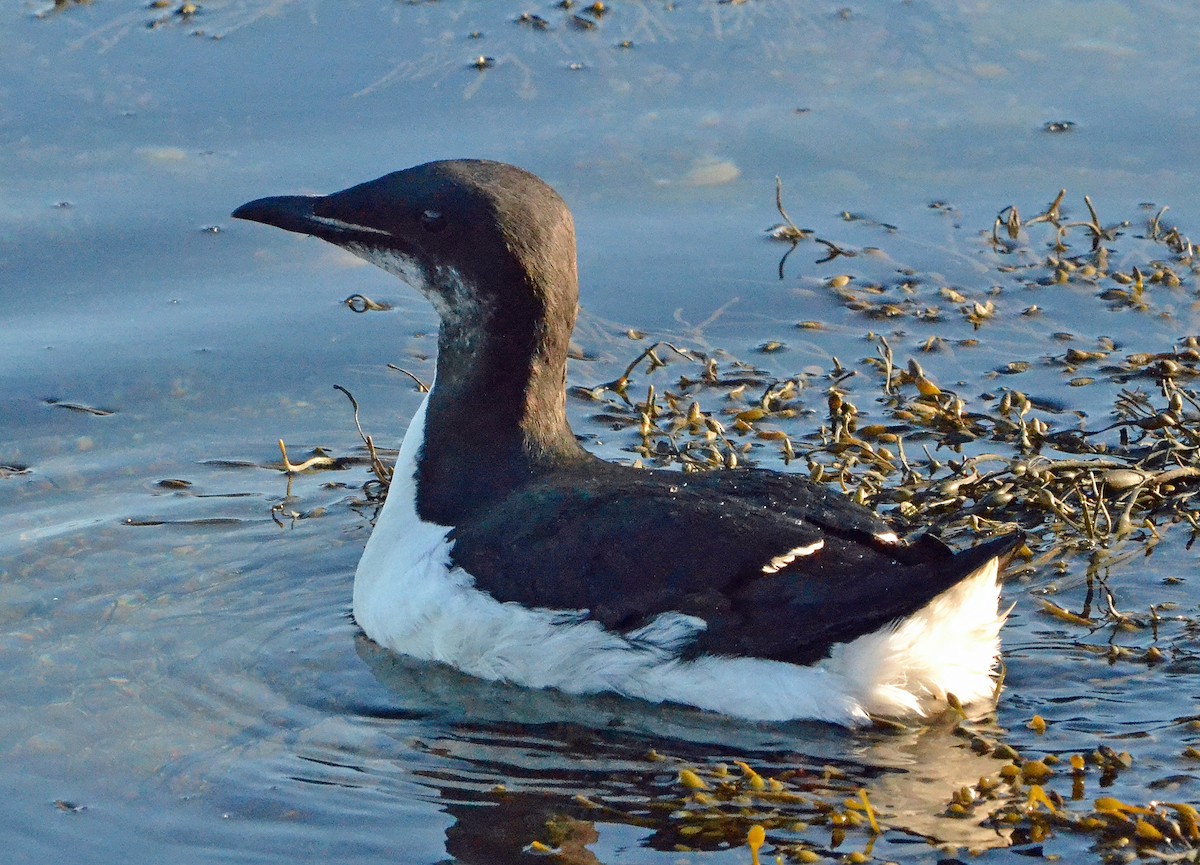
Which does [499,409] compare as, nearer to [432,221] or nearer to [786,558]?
[432,221]

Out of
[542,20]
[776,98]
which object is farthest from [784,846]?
[542,20]

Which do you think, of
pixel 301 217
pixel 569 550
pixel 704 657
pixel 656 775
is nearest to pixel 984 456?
pixel 704 657

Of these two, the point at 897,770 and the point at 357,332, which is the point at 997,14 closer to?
the point at 357,332

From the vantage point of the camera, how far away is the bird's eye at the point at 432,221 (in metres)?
4.99

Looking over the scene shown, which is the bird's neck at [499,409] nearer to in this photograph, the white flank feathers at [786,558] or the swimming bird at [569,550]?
the swimming bird at [569,550]

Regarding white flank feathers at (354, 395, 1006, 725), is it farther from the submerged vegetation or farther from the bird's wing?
the submerged vegetation

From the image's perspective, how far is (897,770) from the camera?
14.4 feet

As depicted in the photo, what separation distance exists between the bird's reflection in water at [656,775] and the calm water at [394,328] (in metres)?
0.01

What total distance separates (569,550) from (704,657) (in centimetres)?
43

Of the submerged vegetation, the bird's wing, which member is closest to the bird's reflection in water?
the submerged vegetation

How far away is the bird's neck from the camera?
5.04 m

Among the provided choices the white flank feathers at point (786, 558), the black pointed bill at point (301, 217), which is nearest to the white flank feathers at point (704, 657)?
the white flank feathers at point (786, 558)

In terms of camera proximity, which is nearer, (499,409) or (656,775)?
(656,775)

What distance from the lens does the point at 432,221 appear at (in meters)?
5.00
